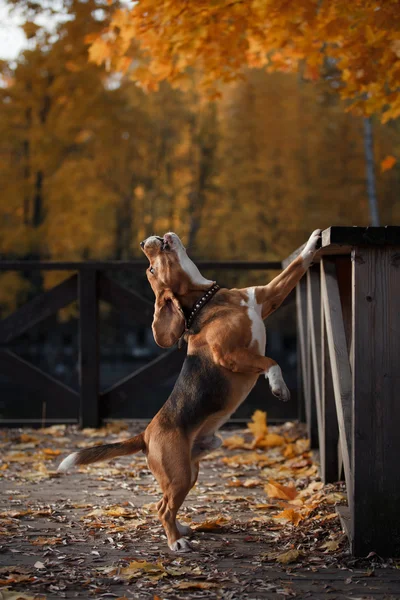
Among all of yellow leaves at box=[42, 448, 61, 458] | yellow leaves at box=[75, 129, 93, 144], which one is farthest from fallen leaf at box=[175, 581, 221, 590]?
yellow leaves at box=[75, 129, 93, 144]

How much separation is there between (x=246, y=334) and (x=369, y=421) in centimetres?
74

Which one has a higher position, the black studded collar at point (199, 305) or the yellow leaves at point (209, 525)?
the black studded collar at point (199, 305)

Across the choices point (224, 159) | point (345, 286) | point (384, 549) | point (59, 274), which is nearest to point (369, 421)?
point (384, 549)

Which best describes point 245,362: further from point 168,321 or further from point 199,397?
point 168,321

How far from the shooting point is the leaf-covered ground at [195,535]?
3.07 meters

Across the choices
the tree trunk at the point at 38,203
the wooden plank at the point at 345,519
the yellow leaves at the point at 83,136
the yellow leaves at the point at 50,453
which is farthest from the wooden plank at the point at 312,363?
the yellow leaves at the point at 83,136

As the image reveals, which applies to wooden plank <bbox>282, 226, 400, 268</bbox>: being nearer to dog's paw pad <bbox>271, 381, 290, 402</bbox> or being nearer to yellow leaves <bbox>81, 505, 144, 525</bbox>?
dog's paw pad <bbox>271, 381, 290, 402</bbox>

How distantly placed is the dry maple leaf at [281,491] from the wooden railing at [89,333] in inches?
110

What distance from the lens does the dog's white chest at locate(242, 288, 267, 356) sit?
3.74 metres

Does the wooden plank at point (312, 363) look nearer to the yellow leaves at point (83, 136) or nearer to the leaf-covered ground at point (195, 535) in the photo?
the leaf-covered ground at point (195, 535)

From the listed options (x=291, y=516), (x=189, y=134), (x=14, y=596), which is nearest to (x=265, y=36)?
(x=291, y=516)

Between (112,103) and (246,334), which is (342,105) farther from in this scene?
(246,334)

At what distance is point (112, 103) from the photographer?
48.2 ft

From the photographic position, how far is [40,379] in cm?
750
